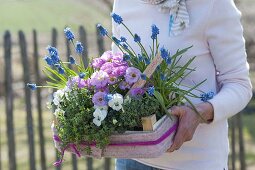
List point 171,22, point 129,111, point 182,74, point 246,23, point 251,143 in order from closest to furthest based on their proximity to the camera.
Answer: point 129,111
point 182,74
point 171,22
point 251,143
point 246,23

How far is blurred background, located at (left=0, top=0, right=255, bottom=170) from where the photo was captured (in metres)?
4.84

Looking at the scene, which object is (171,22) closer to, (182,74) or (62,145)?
(182,74)

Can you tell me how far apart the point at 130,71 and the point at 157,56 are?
10cm

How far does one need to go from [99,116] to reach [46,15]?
29.7 ft

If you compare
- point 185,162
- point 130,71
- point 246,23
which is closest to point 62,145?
point 130,71

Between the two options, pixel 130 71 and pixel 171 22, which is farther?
pixel 171 22

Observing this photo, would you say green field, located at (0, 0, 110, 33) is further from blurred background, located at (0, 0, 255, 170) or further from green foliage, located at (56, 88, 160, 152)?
green foliage, located at (56, 88, 160, 152)

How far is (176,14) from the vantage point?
2.33m

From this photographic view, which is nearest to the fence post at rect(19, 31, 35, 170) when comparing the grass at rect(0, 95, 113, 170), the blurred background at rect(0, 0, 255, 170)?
the blurred background at rect(0, 0, 255, 170)

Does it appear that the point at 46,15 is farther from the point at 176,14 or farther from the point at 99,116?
the point at 99,116

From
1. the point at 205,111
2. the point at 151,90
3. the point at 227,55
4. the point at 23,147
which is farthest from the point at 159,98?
the point at 23,147

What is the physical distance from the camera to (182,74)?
2186 mm

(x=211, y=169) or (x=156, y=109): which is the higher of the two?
(x=156, y=109)

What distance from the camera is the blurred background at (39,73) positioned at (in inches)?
191
